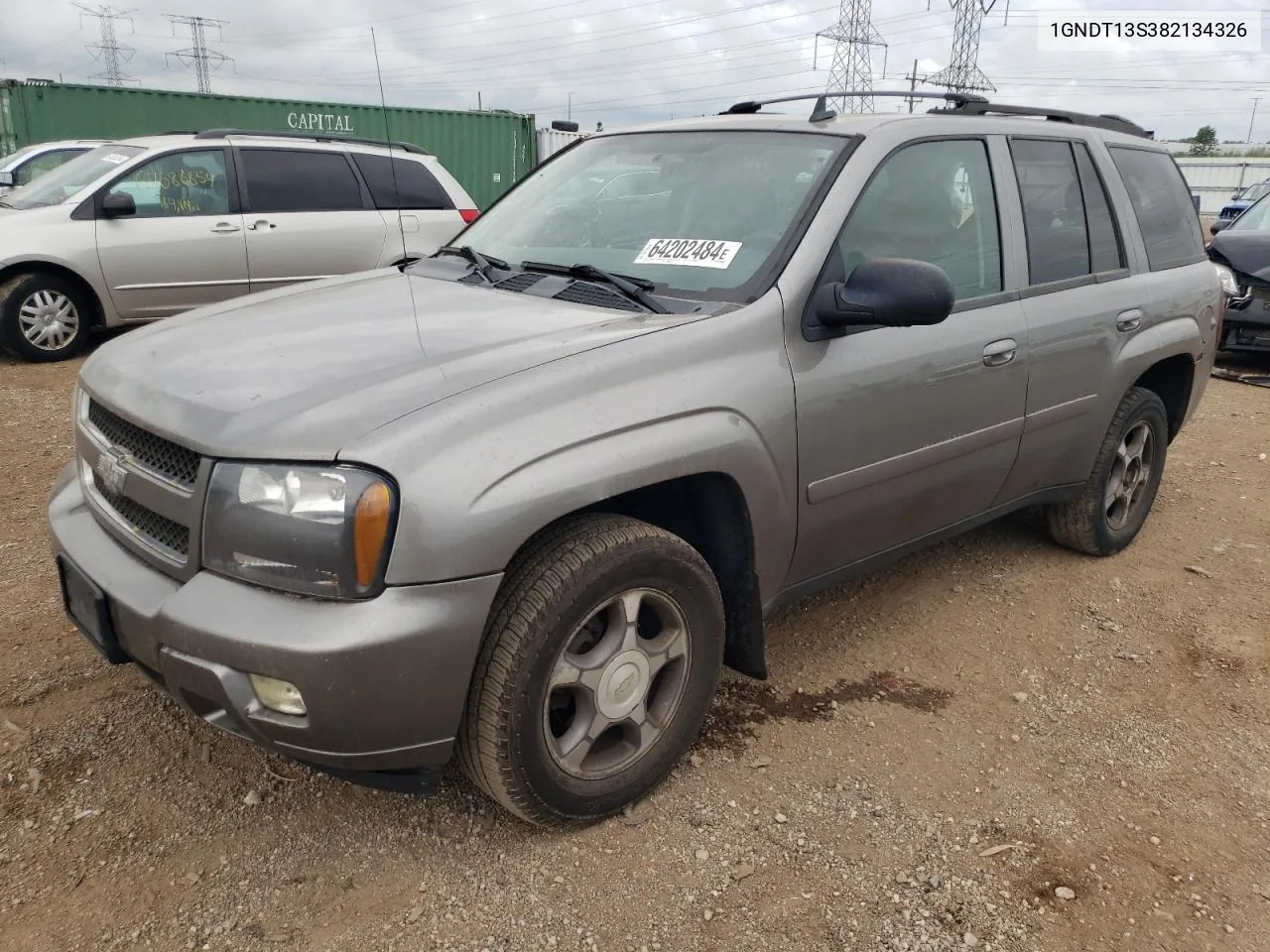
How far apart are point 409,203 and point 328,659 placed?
7121 millimetres

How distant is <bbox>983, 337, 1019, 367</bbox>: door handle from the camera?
3.18 m

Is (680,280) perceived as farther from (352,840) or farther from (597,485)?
(352,840)

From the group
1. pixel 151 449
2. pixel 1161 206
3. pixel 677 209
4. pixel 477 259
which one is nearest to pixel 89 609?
pixel 151 449

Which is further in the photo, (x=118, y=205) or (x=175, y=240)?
(x=175, y=240)

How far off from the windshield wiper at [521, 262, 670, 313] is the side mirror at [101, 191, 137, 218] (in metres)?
5.46

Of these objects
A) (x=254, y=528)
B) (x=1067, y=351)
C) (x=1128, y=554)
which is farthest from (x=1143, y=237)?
(x=254, y=528)

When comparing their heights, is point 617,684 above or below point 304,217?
below

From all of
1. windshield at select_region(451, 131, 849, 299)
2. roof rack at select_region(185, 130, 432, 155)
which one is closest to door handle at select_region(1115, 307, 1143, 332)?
windshield at select_region(451, 131, 849, 299)

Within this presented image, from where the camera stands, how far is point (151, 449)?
7.44ft

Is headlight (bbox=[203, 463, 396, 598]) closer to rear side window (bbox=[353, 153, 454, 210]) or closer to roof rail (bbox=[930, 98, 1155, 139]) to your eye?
roof rail (bbox=[930, 98, 1155, 139])

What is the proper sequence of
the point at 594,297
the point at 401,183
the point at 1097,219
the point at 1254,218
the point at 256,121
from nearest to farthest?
the point at 594,297 → the point at 1097,219 → the point at 401,183 → the point at 1254,218 → the point at 256,121

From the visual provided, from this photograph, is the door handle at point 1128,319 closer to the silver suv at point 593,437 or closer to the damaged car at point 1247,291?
the silver suv at point 593,437

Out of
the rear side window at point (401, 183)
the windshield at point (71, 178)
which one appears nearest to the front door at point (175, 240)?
the windshield at point (71, 178)

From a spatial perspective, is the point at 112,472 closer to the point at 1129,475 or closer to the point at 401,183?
the point at 1129,475
